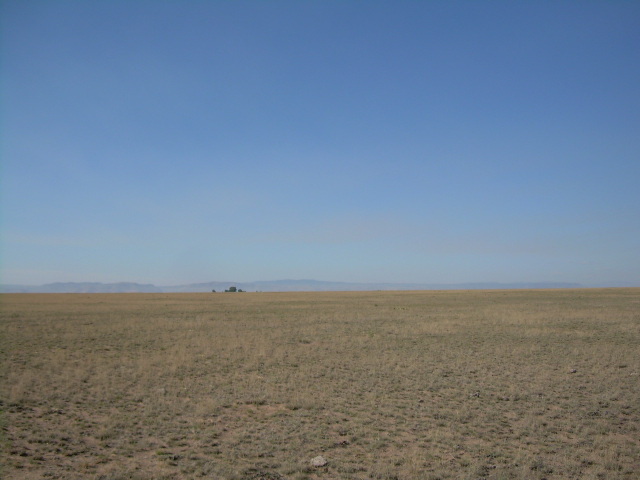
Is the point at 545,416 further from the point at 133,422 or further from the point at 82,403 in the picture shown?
the point at 82,403

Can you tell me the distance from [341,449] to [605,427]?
6945 mm

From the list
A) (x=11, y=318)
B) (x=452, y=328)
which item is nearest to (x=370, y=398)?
(x=452, y=328)

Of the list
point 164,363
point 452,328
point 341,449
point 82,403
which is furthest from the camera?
point 452,328

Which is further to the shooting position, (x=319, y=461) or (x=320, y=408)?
(x=320, y=408)

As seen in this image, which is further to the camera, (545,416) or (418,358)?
(418,358)

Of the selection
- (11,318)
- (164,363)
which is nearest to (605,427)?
(164,363)

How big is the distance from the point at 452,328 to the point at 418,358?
11.6 meters

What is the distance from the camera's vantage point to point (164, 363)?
19000 millimetres

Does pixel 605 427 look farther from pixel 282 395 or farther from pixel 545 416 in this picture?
pixel 282 395

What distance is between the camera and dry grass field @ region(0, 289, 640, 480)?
9086 mm

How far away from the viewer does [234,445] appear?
400 inches

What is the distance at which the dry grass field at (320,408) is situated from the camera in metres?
9.09

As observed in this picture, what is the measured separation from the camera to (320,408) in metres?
12.9

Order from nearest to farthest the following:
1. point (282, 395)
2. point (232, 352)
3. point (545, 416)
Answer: point (545, 416) → point (282, 395) → point (232, 352)
